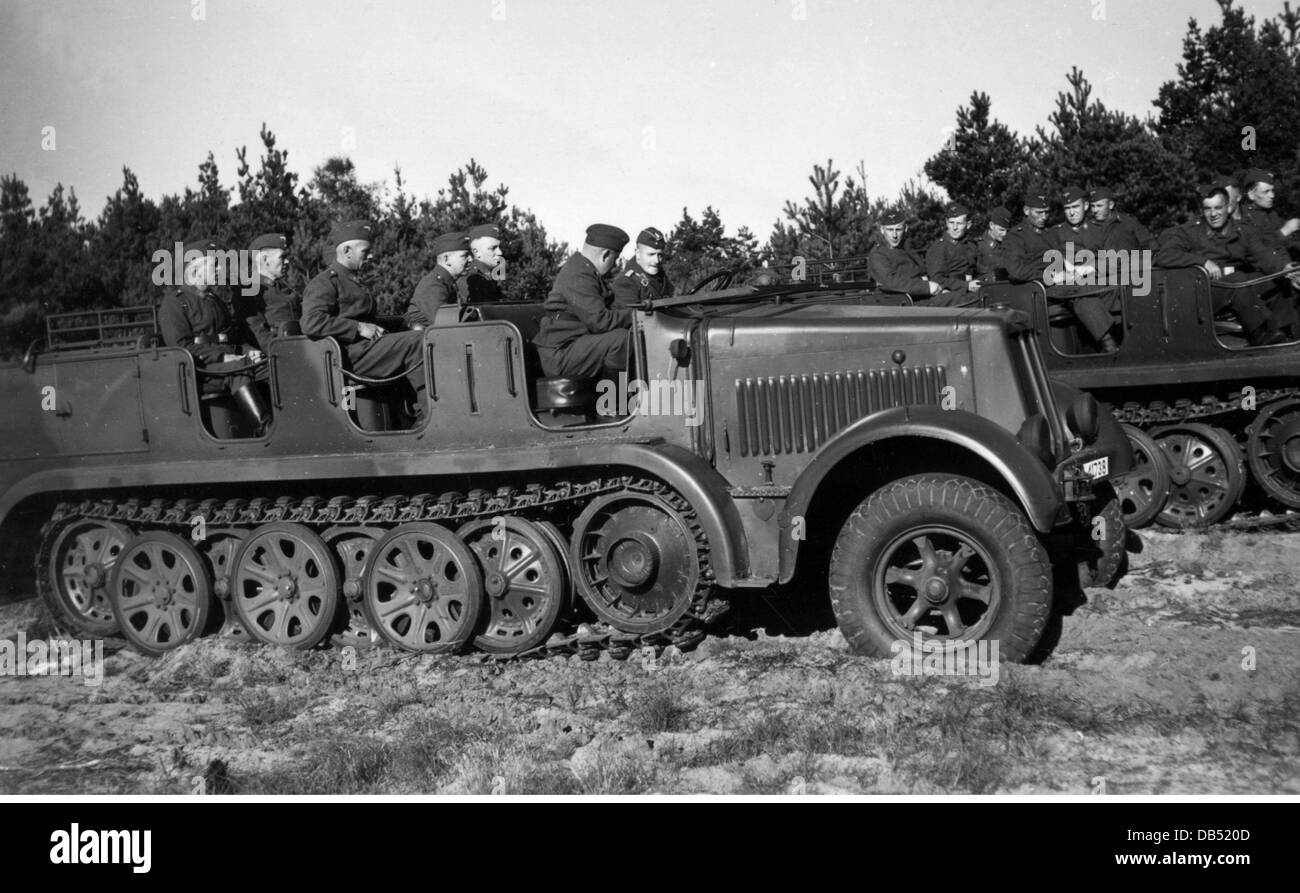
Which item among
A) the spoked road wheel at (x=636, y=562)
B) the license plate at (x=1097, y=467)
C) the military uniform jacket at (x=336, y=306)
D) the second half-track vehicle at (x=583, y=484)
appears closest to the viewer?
the second half-track vehicle at (x=583, y=484)

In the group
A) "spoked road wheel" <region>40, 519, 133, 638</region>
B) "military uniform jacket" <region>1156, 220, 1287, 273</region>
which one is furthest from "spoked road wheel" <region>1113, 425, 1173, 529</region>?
"spoked road wheel" <region>40, 519, 133, 638</region>

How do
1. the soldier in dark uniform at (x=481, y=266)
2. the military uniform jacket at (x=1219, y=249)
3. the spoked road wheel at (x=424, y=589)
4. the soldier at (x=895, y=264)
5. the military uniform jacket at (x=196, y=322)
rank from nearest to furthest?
the spoked road wheel at (x=424, y=589) < the military uniform jacket at (x=196, y=322) < the soldier in dark uniform at (x=481, y=266) < the military uniform jacket at (x=1219, y=249) < the soldier at (x=895, y=264)

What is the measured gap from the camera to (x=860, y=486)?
23.0 feet

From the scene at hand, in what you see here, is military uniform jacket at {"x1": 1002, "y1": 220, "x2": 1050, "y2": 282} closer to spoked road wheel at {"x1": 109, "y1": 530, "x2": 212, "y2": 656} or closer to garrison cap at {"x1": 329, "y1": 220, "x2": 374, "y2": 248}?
garrison cap at {"x1": 329, "y1": 220, "x2": 374, "y2": 248}

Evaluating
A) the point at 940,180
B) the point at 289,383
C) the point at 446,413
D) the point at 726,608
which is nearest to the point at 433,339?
the point at 446,413

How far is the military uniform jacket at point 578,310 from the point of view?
24.4ft

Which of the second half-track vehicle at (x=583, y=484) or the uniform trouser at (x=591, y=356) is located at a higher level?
the uniform trouser at (x=591, y=356)

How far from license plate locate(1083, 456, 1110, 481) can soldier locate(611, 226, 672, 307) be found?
8.99ft

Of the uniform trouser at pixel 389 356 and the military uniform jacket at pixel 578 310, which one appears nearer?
the military uniform jacket at pixel 578 310

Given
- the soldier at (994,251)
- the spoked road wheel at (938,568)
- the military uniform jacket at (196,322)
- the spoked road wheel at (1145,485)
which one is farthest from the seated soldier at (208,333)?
the spoked road wheel at (1145,485)

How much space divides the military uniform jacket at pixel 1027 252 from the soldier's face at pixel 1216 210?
40.8 inches
